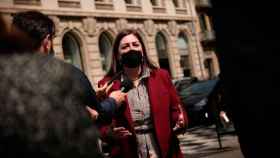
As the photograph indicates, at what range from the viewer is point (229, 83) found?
5.20 feet

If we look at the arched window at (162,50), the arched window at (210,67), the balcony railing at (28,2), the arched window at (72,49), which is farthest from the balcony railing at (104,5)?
the arched window at (210,67)

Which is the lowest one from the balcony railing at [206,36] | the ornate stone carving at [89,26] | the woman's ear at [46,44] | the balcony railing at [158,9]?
the woman's ear at [46,44]

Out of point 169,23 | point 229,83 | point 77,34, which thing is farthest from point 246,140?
point 169,23

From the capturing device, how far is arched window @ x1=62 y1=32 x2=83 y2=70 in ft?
68.7

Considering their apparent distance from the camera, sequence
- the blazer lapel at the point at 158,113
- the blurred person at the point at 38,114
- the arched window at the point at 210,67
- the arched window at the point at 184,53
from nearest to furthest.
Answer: the blurred person at the point at 38,114 → the blazer lapel at the point at 158,113 → the arched window at the point at 184,53 → the arched window at the point at 210,67

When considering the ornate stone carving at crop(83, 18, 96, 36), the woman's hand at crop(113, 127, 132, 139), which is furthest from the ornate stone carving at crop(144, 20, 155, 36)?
the woman's hand at crop(113, 127, 132, 139)

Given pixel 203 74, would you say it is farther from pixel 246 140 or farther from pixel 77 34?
pixel 246 140

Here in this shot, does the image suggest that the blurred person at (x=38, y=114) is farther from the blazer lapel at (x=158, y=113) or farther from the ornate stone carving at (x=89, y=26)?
the ornate stone carving at (x=89, y=26)

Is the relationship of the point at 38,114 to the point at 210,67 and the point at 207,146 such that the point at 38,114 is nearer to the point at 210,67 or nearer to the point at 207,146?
the point at 207,146

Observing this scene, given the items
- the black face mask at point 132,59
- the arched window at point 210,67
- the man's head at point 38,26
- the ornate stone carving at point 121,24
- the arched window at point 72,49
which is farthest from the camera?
the arched window at point 210,67

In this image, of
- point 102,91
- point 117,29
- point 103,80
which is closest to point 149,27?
point 117,29

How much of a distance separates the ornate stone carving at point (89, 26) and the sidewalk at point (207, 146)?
10488mm

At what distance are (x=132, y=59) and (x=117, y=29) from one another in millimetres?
19953

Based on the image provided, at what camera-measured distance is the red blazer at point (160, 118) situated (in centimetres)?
321
